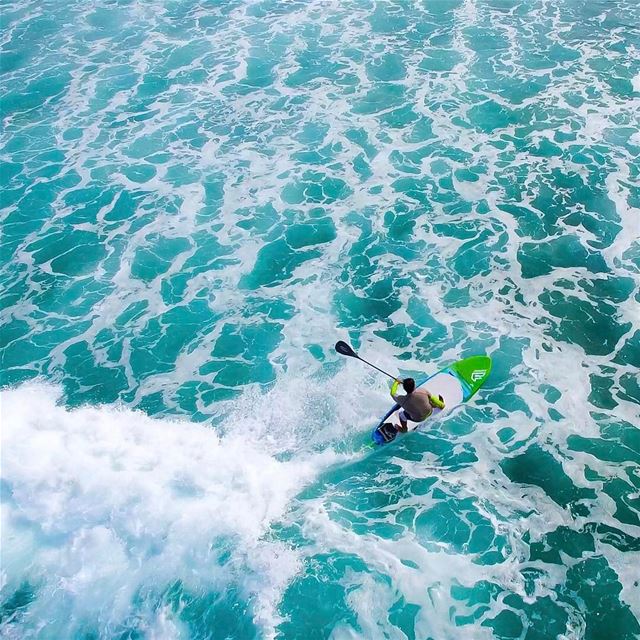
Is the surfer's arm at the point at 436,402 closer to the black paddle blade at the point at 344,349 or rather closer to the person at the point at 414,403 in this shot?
the person at the point at 414,403

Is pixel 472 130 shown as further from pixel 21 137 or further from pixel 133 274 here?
pixel 21 137

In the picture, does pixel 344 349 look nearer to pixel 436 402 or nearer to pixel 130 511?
pixel 436 402

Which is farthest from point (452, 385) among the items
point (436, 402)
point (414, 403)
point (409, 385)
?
point (409, 385)

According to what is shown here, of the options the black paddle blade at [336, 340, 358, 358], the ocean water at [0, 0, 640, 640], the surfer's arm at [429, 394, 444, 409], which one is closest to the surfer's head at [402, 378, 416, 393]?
the surfer's arm at [429, 394, 444, 409]

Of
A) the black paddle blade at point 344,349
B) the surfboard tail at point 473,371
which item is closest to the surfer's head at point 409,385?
the surfboard tail at point 473,371

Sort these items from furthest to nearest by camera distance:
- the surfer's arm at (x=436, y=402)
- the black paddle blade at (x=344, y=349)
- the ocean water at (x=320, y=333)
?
A: 1. the black paddle blade at (x=344, y=349)
2. the surfer's arm at (x=436, y=402)
3. the ocean water at (x=320, y=333)

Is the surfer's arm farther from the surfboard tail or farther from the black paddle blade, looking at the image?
the black paddle blade
